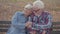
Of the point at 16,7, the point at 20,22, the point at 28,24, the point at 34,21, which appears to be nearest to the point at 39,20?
the point at 34,21

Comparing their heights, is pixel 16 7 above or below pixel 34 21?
above

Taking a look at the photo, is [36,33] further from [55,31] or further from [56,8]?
[56,8]

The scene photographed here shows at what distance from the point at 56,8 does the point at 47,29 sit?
74.9 inches

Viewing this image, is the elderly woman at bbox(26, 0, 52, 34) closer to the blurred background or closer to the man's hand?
the man's hand

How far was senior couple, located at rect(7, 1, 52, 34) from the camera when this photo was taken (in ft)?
11.1

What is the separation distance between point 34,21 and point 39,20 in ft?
0.29

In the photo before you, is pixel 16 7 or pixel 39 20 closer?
pixel 39 20

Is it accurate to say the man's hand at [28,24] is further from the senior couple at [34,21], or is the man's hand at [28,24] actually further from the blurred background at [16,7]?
the blurred background at [16,7]

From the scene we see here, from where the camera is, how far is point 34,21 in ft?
11.3

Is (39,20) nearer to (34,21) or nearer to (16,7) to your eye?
(34,21)

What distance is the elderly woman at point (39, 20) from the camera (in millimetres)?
3377

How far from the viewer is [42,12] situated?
3418 millimetres

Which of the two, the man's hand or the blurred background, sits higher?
the blurred background

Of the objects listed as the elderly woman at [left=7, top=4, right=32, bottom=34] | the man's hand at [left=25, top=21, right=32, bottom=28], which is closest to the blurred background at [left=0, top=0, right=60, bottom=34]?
the elderly woman at [left=7, top=4, right=32, bottom=34]
